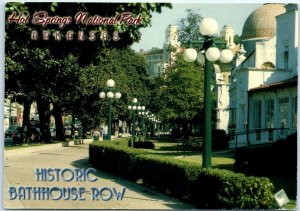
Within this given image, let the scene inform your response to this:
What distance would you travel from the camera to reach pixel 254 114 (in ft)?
94.0

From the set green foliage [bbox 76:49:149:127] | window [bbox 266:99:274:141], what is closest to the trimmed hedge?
green foliage [bbox 76:49:149:127]

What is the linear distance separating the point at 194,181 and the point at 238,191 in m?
1.85

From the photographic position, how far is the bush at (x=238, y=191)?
10695 millimetres

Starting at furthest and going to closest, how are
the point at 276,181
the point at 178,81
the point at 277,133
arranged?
the point at 178,81 → the point at 277,133 → the point at 276,181

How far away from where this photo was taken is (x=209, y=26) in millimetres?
10820

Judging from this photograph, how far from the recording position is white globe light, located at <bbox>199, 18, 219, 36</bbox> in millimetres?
10758

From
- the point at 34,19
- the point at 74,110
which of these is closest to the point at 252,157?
the point at 34,19

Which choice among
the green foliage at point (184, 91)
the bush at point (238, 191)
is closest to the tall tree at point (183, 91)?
the green foliage at point (184, 91)

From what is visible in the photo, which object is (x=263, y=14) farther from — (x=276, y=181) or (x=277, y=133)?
(x=276, y=181)

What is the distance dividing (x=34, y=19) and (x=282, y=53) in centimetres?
1952

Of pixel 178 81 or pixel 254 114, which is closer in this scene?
pixel 254 114

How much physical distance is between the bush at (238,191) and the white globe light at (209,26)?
302cm

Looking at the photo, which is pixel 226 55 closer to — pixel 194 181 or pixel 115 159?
pixel 194 181

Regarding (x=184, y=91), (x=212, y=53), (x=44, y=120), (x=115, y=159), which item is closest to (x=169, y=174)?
(x=212, y=53)
